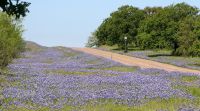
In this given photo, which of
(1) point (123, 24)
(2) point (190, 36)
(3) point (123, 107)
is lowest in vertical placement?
(3) point (123, 107)

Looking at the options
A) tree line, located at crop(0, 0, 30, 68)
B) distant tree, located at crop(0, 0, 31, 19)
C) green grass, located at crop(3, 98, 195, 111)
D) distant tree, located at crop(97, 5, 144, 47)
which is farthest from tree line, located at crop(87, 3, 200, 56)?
distant tree, located at crop(0, 0, 31, 19)

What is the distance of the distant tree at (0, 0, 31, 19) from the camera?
21.1ft

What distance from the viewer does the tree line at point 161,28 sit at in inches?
2549

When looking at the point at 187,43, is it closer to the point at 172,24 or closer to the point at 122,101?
the point at 172,24

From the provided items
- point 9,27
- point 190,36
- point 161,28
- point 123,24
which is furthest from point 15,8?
point 123,24

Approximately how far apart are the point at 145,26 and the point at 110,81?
55562 millimetres

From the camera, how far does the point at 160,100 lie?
18109 millimetres

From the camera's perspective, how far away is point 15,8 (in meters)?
6.56

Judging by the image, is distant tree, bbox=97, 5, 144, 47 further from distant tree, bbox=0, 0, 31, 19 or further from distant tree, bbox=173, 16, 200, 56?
distant tree, bbox=0, 0, 31, 19

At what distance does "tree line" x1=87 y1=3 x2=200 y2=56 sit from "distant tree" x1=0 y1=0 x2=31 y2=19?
165 ft

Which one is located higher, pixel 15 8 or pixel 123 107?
pixel 15 8

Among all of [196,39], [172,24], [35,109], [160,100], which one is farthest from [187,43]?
[35,109]

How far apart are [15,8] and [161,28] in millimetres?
71622

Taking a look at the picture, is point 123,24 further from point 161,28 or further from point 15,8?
point 15,8
